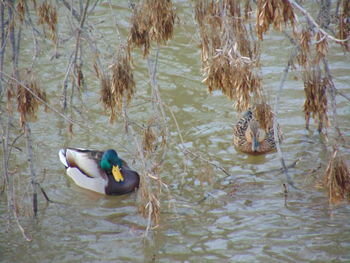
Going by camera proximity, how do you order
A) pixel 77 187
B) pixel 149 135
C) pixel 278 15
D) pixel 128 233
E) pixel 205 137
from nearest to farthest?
pixel 278 15, pixel 149 135, pixel 128 233, pixel 77 187, pixel 205 137

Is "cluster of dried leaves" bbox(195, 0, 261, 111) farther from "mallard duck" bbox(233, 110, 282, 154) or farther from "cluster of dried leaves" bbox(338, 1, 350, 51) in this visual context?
"mallard duck" bbox(233, 110, 282, 154)

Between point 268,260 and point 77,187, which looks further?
point 77,187

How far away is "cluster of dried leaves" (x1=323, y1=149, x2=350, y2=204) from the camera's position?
4617mm

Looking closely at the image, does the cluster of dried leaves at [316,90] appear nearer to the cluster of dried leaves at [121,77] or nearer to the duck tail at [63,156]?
the cluster of dried leaves at [121,77]

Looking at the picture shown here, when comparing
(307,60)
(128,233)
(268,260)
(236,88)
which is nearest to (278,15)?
(236,88)

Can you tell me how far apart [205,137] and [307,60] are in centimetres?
451

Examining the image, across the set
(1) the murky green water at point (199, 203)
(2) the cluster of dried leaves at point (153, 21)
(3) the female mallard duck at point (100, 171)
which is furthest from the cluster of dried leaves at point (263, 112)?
(3) the female mallard duck at point (100, 171)

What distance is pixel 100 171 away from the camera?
9.11 meters

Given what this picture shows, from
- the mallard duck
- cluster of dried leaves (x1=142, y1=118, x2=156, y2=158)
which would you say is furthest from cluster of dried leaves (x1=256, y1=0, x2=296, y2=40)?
the mallard duck

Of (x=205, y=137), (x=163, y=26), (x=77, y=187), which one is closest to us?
(x=163, y=26)

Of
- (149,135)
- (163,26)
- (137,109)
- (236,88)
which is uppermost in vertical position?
(163,26)

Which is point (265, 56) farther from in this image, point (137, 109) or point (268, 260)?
point (268, 260)

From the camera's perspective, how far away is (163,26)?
4711 mm

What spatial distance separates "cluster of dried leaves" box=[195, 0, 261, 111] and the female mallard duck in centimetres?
422
